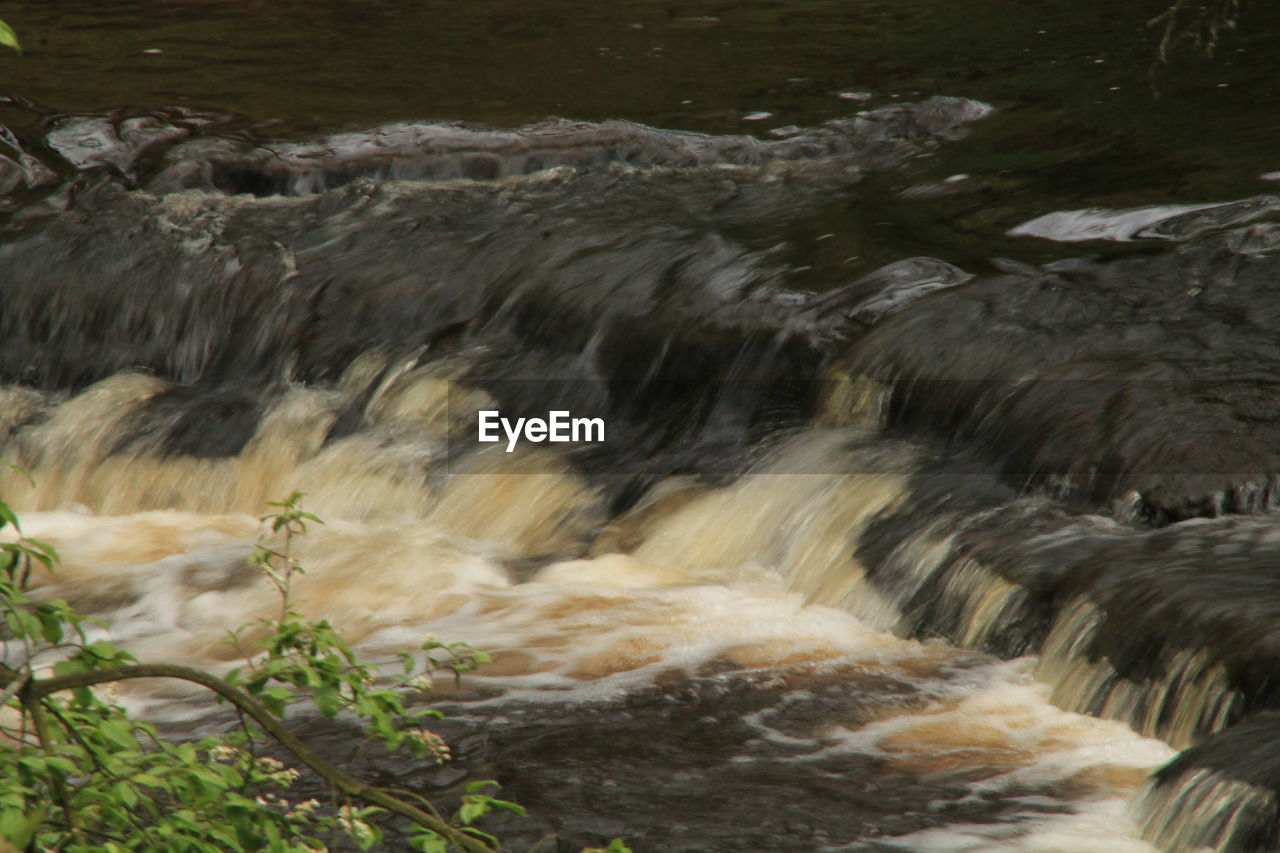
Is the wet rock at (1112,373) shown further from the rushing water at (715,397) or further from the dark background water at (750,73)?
the dark background water at (750,73)

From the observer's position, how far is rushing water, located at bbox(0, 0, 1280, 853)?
14.4 feet

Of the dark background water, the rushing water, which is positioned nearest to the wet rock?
the rushing water

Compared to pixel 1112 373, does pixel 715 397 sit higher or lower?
lower

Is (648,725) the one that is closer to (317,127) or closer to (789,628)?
(789,628)

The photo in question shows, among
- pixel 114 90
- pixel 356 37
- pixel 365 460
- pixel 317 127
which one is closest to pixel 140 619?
pixel 365 460

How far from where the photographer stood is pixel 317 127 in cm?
990

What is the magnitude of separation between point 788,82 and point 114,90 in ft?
14.8

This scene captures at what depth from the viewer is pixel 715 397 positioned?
6844 millimetres
